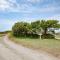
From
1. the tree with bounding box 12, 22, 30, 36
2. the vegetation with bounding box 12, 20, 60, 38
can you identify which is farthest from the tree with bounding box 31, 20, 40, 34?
the tree with bounding box 12, 22, 30, 36

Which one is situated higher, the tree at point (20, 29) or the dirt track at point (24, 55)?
the dirt track at point (24, 55)

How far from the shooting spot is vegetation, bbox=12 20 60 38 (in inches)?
2418

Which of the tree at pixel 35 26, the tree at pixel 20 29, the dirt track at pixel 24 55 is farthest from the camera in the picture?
the tree at pixel 35 26

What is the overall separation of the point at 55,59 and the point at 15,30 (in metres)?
47.7

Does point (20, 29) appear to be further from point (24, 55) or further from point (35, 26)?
point (24, 55)

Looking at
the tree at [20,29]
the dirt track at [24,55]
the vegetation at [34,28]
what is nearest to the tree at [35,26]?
the vegetation at [34,28]

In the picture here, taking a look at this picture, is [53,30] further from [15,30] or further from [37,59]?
[37,59]

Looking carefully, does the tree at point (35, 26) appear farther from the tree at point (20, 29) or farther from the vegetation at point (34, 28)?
the tree at point (20, 29)

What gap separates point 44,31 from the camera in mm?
65375

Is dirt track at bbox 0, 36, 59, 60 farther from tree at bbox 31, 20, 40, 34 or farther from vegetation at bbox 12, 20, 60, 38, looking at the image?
tree at bbox 31, 20, 40, 34

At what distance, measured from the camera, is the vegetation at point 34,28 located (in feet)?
201

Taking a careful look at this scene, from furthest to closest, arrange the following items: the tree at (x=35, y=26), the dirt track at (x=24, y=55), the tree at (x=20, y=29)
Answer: the tree at (x=35, y=26) → the tree at (x=20, y=29) → the dirt track at (x=24, y=55)

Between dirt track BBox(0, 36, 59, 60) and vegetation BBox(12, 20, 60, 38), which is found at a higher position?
dirt track BBox(0, 36, 59, 60)

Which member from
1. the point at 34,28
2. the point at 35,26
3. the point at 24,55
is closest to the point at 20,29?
the point at 34,28
